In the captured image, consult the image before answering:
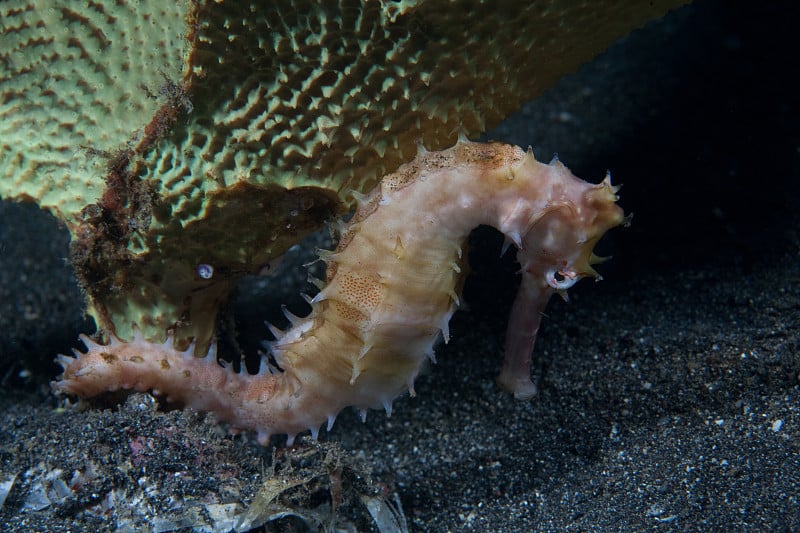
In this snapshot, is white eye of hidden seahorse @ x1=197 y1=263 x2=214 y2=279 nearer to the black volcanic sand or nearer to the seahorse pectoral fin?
the black volcanic sand

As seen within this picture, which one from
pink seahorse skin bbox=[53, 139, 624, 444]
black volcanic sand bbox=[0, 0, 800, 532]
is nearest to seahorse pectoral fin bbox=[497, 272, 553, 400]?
pink seahorse skin bbox=[53, 139, 624, 444]

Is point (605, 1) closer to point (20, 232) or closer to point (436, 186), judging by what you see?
point (436, 186)

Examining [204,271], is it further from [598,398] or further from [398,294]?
[598,398]

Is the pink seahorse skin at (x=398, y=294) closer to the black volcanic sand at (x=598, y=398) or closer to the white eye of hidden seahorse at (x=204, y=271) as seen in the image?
the black volcanic sand at (x=598, y=398)

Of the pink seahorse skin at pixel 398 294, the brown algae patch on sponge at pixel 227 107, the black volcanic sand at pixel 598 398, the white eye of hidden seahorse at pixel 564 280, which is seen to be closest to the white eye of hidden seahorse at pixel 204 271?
the brown algae patch on sponge at pixel 227 107

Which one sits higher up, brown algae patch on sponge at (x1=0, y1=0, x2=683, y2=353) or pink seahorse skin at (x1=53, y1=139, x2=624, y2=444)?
brown algae patch on sponge at (x1=0, y1=0, x2=683, y2=353)

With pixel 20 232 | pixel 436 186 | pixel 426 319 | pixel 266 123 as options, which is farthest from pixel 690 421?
pixel 20 232
